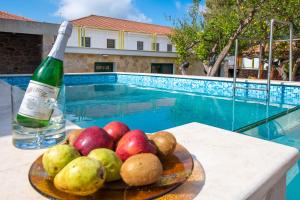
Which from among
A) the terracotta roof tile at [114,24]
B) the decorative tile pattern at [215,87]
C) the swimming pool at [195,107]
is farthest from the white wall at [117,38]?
the swimming pool at [195,107]

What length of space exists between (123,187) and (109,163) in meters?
0.06

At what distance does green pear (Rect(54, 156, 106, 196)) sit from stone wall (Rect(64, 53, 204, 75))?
13.9m

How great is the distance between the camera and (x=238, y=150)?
0.93m

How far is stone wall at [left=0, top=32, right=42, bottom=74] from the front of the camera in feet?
36.9

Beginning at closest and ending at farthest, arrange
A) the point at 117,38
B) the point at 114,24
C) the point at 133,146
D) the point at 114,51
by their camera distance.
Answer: the point at 133,146, the point at 114,51, the point at 117,38, the point at 114,24

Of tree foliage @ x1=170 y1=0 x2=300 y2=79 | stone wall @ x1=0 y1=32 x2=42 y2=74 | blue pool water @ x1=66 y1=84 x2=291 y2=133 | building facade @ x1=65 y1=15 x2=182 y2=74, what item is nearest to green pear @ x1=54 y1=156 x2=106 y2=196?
blue pool water @ x1=66 y1=84 x2=291 y2=133

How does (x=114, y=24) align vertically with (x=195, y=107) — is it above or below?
above

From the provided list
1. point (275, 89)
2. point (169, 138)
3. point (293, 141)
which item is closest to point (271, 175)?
point (169, 138)

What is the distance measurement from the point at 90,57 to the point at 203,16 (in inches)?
259

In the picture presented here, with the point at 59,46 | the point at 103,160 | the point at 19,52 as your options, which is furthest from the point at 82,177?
the point at 19,52

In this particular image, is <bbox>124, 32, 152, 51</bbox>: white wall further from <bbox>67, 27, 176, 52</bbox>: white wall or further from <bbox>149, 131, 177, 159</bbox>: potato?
<bbox>149, 131, 177, 159</bbox>: potato

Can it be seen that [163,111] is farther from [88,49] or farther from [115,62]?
[115,62]

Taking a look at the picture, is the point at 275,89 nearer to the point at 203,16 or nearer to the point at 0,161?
the point at 203,16

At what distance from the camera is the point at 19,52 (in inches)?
451
